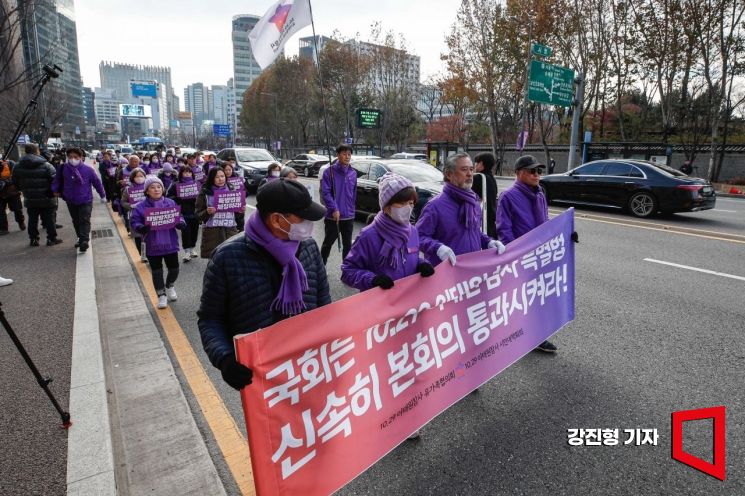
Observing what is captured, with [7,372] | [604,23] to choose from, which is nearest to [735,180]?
[604,23]

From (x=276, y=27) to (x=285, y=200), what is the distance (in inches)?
149

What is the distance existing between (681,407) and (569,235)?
5.06 feet

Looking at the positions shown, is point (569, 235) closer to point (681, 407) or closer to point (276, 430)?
point (681, 407)

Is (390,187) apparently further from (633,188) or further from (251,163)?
(251,163)

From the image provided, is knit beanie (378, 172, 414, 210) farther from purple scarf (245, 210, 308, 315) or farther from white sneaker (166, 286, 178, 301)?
white sneaker (166, 286, 178, 301)

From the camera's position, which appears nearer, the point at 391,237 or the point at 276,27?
the point at 391,237

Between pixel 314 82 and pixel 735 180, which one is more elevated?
pixel 314 82

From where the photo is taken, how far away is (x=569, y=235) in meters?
3.99

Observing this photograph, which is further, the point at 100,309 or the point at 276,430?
the point at 100,309

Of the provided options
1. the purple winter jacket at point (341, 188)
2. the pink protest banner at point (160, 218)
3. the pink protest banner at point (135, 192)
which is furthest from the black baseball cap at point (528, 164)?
the pink protest banner at point (135, 192)

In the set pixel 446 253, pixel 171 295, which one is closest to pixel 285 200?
pixel 446 253

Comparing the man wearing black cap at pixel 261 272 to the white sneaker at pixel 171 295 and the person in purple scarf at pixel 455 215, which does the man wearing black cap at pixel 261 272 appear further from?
the white sneaker at pixel 171 295

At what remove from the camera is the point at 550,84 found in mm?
21000

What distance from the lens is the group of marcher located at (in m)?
1.99
